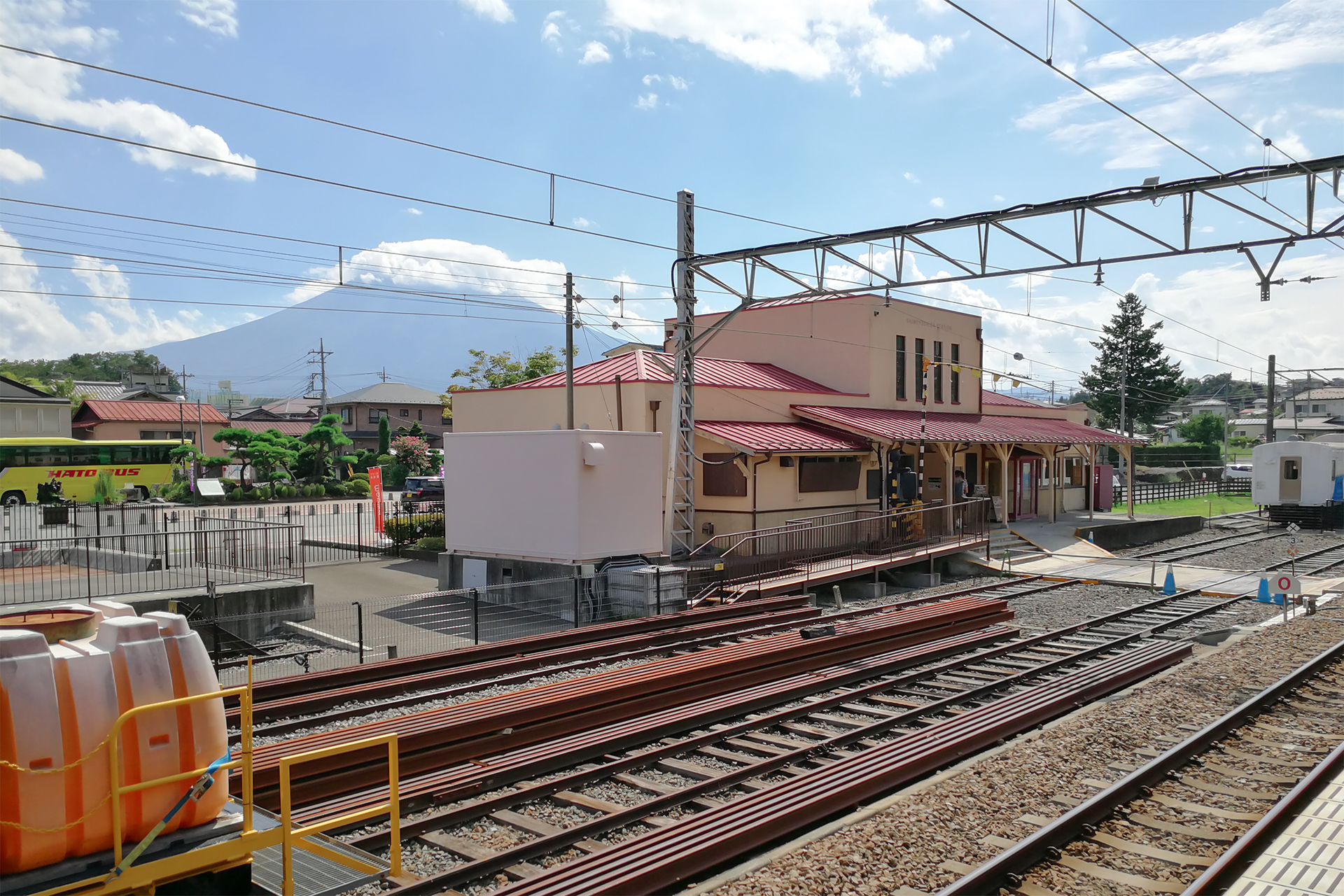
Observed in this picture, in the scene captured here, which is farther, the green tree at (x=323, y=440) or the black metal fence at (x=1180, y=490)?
the green tree at (x=323, y=440)

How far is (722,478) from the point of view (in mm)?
23609

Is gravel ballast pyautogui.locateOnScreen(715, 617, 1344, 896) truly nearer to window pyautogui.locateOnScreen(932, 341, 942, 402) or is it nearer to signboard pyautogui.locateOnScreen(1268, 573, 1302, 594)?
signboard pyautogui.locateOnScreen(1268, 573, 1302, 594)

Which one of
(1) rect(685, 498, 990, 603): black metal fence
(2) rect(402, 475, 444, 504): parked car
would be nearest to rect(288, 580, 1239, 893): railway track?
(1) rect(685, 498, 990, 603): black metal fence

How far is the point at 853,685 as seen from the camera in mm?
12523

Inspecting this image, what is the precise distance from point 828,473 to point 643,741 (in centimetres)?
1665

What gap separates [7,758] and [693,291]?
55.4 ft

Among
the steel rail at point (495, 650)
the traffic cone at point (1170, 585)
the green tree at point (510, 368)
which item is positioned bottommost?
the traffic cone at point (1170, 585)

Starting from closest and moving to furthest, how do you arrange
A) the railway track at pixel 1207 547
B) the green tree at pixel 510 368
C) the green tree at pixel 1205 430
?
the railway track at pixel 1207 547, the green tree at pixel 510 368, the green tree at pixel 1205 430

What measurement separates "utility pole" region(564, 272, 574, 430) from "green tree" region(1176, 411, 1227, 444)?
72055mm

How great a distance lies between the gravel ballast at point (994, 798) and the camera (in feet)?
21.0

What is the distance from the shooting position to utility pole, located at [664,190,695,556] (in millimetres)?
19953

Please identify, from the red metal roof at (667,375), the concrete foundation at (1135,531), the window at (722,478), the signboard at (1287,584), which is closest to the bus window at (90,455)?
the red metal roof at (667,375)

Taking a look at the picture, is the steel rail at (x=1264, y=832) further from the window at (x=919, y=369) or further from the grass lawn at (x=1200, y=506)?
the grass lawn at (x=1200, y=506)

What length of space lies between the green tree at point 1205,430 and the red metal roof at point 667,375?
64.6m
